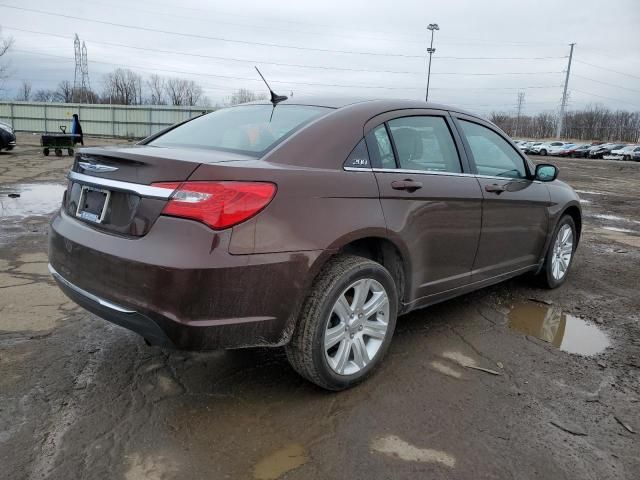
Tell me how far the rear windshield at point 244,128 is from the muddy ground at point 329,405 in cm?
133

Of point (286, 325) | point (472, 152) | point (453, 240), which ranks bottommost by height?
point (286, 325)

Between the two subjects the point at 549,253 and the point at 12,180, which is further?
the point at 12,180

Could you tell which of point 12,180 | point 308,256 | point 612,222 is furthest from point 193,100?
point 308,256

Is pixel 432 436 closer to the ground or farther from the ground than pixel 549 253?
closer to the ground

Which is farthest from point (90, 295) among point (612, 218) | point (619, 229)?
point (612, 218)

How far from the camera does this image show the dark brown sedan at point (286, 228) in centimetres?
233

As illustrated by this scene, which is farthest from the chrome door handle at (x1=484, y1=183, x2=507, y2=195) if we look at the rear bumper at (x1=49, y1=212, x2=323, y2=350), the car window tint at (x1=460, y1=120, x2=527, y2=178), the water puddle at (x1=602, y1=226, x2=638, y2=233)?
the water puddle at (x1=602, y1=226, x2=638, y2=233)

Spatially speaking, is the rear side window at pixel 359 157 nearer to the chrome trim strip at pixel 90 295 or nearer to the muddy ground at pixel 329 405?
the muddy ground at pixel 329 405

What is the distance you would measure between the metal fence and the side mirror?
32.4 metres

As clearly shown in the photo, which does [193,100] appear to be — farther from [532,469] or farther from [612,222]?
[532,469]

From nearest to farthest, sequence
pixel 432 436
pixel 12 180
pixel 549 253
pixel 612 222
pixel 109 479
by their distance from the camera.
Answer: pixel 109 479, pixel 432 436, pixel 549 253, pixel 612 222, pixel 12 180

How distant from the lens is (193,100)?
265 feet

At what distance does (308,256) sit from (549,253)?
3086 mm

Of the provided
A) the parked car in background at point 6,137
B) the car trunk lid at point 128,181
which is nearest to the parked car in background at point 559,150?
the parked car in background at point 6,137
